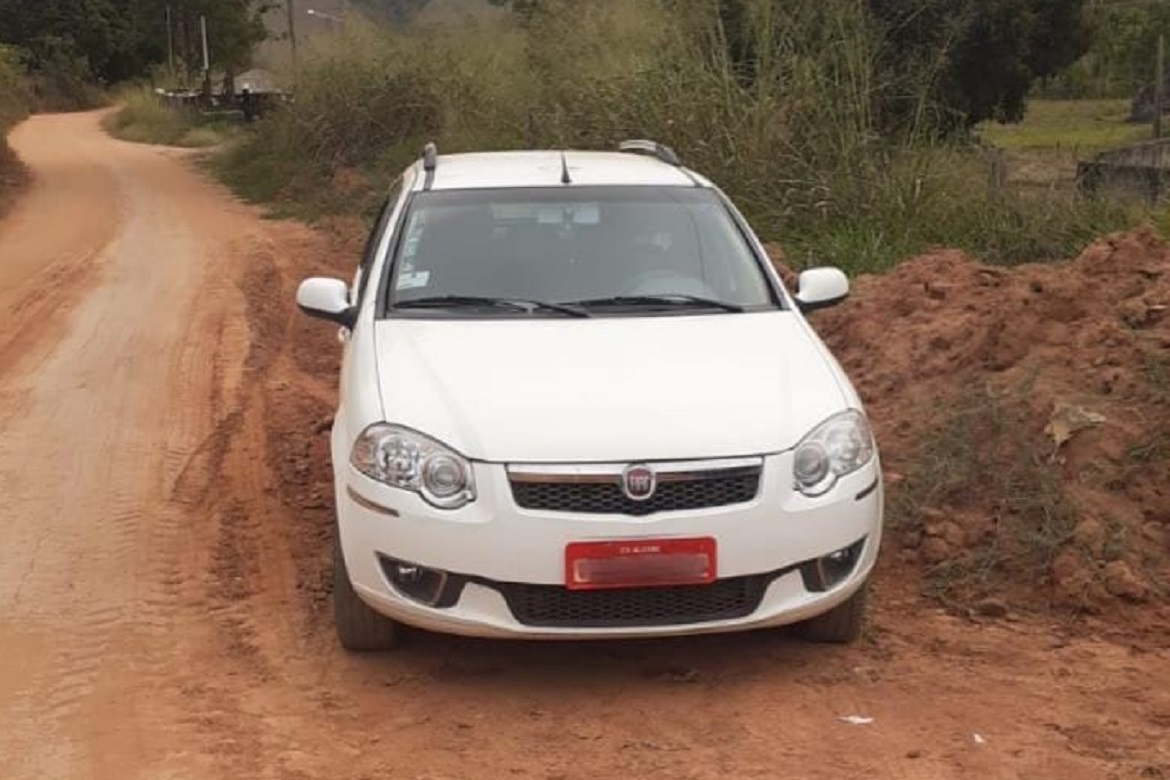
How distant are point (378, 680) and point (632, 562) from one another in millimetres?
989

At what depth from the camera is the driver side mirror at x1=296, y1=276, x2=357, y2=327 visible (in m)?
5.76

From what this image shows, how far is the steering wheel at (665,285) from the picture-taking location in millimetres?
5707

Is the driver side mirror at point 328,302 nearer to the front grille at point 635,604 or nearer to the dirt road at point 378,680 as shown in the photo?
the dirt road at point 378,680

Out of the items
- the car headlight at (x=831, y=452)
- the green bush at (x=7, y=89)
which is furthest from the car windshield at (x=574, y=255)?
the green bush at (x=7, y=89)

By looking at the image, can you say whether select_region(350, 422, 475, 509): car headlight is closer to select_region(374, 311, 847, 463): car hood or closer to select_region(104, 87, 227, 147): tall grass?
select_region(374, 311, 847, 463): car hood

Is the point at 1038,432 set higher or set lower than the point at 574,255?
lower

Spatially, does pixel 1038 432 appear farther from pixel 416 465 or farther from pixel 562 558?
pixel 416 465

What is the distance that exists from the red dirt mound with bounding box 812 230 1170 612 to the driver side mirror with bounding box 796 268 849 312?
0.86 m

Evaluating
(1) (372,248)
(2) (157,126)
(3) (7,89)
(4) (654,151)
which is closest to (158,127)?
(2) (157,126)

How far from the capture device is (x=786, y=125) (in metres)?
12.0

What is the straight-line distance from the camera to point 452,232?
19.5ft

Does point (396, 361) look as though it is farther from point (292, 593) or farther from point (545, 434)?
point (292, 593)

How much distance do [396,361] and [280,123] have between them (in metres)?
21.4

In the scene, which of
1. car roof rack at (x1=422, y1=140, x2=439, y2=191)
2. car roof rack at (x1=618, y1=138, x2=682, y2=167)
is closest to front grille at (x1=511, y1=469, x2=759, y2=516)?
car roof rack at (x1=422, y1=140, x2=439, y2=191)
